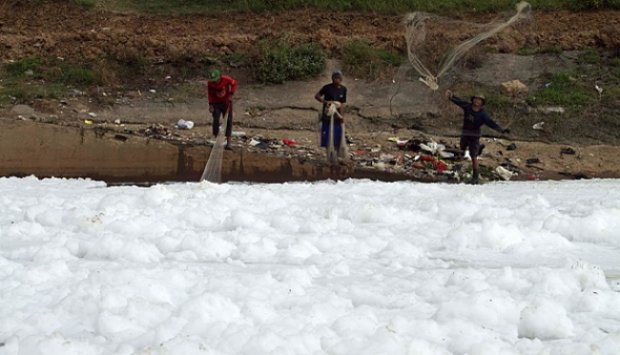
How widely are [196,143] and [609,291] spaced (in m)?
10.5

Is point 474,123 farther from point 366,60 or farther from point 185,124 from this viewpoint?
point 366,60

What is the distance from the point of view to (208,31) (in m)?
20.8

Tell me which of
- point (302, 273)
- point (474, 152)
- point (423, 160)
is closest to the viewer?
point (302, 273)

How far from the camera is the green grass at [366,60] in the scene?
18.7 metres

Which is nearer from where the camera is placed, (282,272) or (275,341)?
(275,341)

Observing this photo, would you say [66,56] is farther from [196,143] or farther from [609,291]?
[609,291]

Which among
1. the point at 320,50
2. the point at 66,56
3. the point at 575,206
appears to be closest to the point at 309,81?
the point at 320,50

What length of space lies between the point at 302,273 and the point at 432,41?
10543 mm

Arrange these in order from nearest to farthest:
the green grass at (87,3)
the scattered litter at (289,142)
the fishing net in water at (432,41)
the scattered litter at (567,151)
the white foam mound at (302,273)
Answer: the white foam mound at (302,273)
the fishing net in water at (432,41)
the scattered litter at (289,142)
the scattered litter at (567,151)
the green grass at (87,3)

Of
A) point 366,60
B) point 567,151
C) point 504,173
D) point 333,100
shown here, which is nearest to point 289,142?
point 333,100

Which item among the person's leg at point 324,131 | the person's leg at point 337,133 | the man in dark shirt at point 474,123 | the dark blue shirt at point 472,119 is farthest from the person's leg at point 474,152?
the person's leg at point 324,131

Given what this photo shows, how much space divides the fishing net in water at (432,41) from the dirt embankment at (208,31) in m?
3.78

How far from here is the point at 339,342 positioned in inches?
185

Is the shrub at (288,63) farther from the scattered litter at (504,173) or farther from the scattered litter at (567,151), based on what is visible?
the scattered litter at (567,151)
